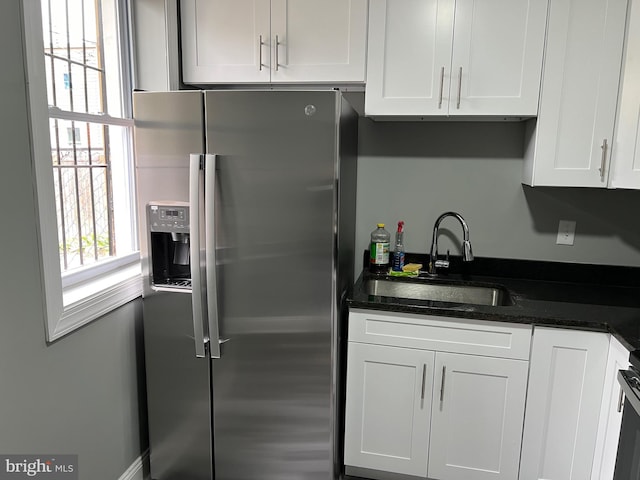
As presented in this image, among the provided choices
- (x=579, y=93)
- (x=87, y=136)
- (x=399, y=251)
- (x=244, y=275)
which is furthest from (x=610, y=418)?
(x=87, y=136)

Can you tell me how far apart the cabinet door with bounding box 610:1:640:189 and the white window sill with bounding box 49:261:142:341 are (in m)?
2.05

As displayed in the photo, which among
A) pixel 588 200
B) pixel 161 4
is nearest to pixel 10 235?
pixel 161 4

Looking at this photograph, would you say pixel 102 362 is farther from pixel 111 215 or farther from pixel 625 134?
pixel 625 134

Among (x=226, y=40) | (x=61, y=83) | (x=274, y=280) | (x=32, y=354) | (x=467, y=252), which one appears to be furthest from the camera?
(x=467, y=252)

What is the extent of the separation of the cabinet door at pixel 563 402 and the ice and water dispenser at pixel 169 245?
1465 millimetres

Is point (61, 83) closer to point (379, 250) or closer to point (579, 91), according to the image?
point (379, 250)

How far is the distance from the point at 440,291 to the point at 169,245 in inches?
51.8

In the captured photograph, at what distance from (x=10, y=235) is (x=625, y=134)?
86.3 inches

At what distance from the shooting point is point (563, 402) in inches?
73.7

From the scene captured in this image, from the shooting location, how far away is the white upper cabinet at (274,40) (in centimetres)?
202

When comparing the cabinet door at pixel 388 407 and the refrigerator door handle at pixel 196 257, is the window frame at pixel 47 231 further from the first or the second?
the cabinet door at pixel 388 407

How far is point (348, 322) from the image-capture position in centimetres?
203

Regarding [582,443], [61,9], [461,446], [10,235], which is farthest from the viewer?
[461,446]

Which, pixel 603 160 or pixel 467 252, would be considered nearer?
pixel 603 160
